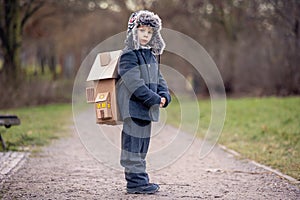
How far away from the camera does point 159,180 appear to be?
704 cm

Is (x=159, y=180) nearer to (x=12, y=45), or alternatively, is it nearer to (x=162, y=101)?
(x=162, y=101)

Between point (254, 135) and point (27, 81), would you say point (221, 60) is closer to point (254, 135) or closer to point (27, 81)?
point (27, 81)

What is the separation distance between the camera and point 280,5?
54.0ft

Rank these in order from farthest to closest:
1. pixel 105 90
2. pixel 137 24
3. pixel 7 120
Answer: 1. pixel 7 120
2. pixel 105 90
3. pixel 137 24

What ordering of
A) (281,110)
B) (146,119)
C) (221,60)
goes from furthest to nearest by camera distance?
1. (221,60)
2. (281,110)
3. (146,119)

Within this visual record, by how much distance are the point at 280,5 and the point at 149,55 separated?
11330 mm

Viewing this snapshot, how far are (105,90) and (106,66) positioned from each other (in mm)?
269

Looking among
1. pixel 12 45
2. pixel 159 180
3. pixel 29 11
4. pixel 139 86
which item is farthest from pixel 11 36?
pixel 139 86

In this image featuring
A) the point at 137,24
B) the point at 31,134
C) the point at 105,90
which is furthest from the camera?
the point at 31,134

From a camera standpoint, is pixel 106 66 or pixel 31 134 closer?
pixel 106 66

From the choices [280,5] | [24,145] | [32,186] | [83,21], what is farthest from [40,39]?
[32,186]

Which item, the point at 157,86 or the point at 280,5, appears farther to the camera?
the point at 280,5

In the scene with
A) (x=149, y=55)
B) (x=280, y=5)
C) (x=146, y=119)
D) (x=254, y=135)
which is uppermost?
(x=280, y=5)

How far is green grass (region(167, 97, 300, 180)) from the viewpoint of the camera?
28.4 ft
